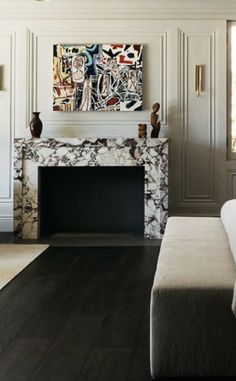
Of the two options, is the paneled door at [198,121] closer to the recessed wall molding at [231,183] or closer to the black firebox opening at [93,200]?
the recessed wall molding at [231,183]

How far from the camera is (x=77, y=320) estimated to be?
2.70 meters

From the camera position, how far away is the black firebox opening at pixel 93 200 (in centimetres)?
583

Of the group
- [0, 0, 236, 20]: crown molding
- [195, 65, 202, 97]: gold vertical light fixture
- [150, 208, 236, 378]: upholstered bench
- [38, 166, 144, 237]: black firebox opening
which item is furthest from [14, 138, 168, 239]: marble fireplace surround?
[150, 208, 236, 378]: upholstered bench

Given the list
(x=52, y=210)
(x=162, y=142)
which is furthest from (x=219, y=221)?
(x=52, y=210)

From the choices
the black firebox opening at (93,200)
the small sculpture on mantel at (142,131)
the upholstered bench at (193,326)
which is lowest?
the upholstered bench at (193,326)

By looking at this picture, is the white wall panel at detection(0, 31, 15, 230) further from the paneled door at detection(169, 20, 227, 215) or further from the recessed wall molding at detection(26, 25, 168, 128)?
the paneled door at detection(169, 20, 227, 215)

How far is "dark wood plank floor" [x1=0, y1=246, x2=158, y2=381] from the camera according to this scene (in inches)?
80.9

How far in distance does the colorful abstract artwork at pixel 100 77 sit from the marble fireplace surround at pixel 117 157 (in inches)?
24.7

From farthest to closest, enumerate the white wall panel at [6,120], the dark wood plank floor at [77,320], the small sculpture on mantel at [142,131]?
the white wall panel at [6,120]
the small sculpture on mantel at [142,131]
the dark wood plank floor at [77,320]

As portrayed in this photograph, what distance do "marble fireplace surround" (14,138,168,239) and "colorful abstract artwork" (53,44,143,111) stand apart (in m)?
0.63

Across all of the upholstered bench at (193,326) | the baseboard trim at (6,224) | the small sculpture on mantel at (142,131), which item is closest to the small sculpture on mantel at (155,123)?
the small sculpture on mantel at (142,131)

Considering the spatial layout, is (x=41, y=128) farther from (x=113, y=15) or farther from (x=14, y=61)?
(x=113, y=15)

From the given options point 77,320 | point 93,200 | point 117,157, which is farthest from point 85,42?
point 77,320

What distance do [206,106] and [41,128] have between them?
6.21 feet
